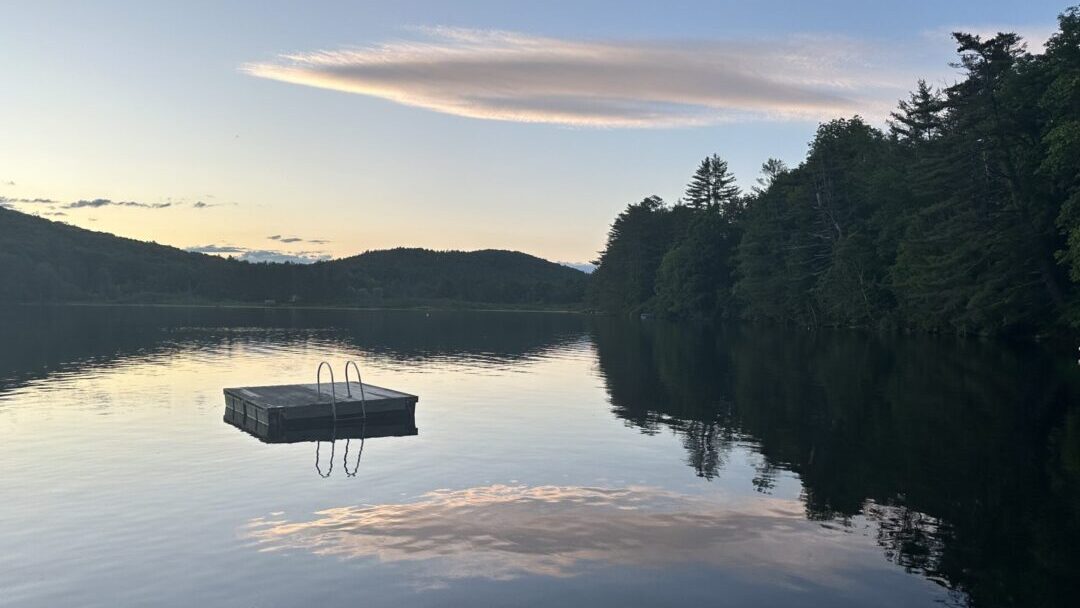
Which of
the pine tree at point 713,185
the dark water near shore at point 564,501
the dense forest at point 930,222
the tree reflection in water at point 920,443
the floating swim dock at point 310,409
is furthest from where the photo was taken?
the pine tree at point 713,185

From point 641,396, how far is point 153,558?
83.5 ft

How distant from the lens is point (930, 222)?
7450cm

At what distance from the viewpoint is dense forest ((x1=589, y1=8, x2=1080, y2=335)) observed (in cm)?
5928

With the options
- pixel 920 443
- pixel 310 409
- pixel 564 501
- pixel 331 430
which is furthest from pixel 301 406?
pixel 920 443

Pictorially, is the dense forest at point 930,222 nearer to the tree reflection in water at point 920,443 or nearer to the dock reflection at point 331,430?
the tree reflection in water at point 920,443

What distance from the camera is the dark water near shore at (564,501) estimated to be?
1229cm

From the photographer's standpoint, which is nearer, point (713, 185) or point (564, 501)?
point (564, 501)

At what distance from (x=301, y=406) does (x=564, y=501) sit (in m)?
12.3

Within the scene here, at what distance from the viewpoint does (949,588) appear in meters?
12.3

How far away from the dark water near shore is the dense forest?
Result: 84.3 feet

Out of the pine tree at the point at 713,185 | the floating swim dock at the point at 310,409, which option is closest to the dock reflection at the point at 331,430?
the floating swim dock at the point at 310,409

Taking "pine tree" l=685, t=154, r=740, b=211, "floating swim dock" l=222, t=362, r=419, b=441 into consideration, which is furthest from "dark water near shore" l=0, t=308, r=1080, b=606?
"pine tree" l=685, t=154, r=740, b=211

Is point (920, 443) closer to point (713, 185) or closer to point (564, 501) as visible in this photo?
point (564, 501)

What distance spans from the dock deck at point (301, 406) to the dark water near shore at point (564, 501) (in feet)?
2.85
